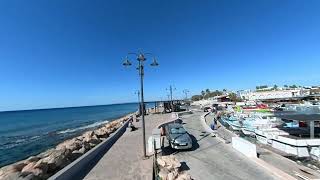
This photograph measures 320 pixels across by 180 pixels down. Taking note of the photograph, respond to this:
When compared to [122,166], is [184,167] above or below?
below

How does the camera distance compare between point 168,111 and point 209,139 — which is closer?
point 209,139

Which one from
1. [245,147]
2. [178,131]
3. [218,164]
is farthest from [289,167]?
[178,131]

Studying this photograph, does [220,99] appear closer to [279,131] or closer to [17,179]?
[279,131]

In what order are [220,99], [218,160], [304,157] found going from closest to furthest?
[218,160], [304,157], [220,99]

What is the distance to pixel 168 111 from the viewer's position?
53719 millimetres

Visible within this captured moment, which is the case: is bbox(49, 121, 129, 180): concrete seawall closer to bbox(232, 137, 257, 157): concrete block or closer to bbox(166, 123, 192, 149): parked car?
bbox(166, 123, 192, 149): parked car

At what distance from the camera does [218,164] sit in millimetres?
13555

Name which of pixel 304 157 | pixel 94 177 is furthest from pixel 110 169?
pixel 304 157

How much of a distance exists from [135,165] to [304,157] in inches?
571

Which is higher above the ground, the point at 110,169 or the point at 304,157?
the point at 110,169

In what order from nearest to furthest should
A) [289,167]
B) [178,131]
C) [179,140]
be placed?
[289,167] < [179,140] < [178,131]

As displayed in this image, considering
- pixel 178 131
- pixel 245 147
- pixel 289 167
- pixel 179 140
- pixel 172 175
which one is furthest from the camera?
pixel 178 131

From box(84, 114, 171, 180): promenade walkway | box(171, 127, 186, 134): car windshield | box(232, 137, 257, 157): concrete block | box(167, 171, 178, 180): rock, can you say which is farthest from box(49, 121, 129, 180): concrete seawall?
box(232, 137, 257, 157): concrete block

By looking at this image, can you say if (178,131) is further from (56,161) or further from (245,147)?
(56,161)
